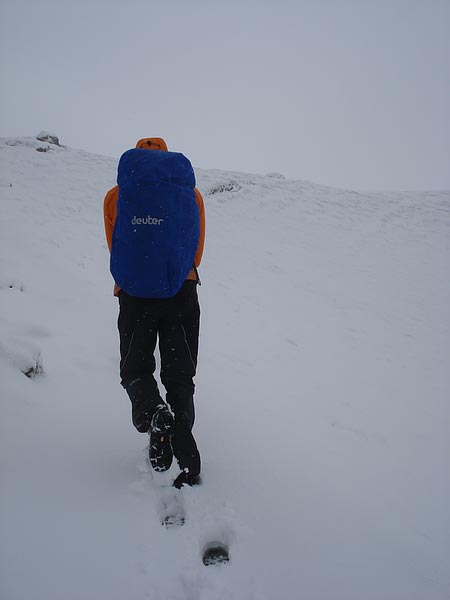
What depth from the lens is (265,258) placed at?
988 cm

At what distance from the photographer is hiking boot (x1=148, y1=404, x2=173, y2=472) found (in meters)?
1.96

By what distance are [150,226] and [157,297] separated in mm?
433

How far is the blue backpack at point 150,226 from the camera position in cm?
207

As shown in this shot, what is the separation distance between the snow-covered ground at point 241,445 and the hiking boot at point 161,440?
0.68ft

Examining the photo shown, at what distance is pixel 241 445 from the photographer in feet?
8.75

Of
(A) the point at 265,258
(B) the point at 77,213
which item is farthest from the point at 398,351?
(B) the point at 77,213

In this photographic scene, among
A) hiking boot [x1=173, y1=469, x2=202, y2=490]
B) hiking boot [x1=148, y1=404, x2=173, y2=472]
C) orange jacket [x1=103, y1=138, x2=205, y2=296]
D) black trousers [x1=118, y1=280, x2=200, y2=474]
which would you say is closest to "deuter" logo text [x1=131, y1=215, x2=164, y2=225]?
orange jacket [x1=103, y1=138, x2=205, y2=296]

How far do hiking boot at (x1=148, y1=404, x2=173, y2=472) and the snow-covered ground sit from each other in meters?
0.21

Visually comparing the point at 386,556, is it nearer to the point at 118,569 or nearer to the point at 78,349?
the point at 118,569

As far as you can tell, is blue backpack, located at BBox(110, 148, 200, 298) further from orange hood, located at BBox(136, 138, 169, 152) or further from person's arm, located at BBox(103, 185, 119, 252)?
orange hood, located at BBox(136, 138, 169, 152)

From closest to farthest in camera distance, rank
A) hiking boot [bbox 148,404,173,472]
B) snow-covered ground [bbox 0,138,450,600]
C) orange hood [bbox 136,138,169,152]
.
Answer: snow-covered ground [bbox 0,138,450,600] → hiking boot [bbox 148,404,173,472] → orange hood [bbox 136,138,169,152]

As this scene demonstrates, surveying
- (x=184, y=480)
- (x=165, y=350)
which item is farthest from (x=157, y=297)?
(x=184, y=480)

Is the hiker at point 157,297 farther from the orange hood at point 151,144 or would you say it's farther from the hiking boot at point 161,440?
the orange hood at point 151,144

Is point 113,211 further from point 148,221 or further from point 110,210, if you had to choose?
point 148,221
